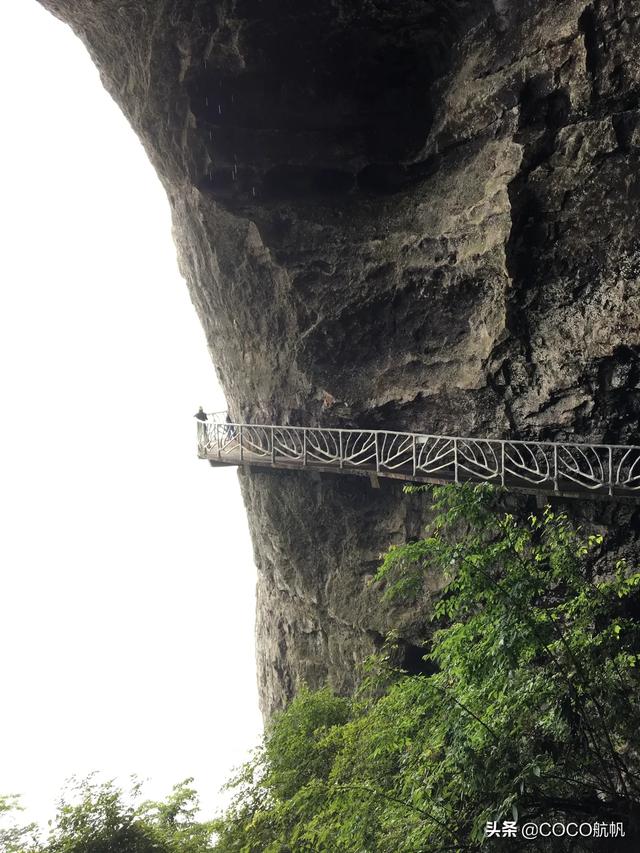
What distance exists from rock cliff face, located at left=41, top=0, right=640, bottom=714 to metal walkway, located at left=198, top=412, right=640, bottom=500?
12.9 inches

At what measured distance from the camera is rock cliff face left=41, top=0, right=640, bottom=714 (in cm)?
944

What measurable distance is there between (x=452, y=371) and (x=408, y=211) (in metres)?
2.70

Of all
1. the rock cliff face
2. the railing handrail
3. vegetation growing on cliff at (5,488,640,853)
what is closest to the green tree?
vegetation growing on cliff at (5,488,640,853)

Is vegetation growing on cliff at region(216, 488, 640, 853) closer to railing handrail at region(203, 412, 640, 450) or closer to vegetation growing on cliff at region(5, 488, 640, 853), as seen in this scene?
vegetation growing on cliff at region(5, 488, 640, 853)

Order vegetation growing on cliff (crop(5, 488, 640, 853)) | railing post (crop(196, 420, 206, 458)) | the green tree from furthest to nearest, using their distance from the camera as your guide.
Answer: railing post (crop(196, 420, 206, 458)) → the green tree → vegetation growing on cliff (crop(5, 488, 640, 853))

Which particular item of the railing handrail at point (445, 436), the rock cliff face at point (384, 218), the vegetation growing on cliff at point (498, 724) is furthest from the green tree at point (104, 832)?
the railing handrail at point (445, 436)

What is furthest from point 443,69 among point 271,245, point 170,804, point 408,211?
point 170,804

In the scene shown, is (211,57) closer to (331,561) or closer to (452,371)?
(452,371)

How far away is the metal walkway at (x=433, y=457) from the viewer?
9.48 meters

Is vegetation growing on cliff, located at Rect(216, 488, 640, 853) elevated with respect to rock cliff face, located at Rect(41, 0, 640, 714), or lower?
lower

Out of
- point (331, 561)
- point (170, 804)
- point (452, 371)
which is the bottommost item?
point (170, 804)

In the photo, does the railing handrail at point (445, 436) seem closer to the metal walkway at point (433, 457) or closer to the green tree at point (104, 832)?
the metal walkway at point (433, 457)

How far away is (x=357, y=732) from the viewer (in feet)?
28.6

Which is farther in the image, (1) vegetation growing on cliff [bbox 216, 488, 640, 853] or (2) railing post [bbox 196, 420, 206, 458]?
(2) railing post [bbox 196, 420, 206, 458]
